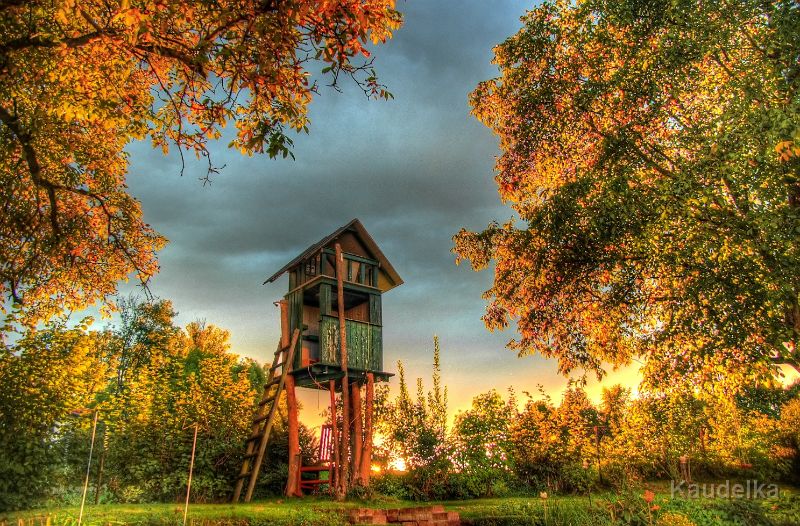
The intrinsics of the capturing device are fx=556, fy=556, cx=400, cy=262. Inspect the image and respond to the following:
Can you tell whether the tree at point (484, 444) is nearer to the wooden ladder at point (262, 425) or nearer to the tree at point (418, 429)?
the tree at point (418, 429)

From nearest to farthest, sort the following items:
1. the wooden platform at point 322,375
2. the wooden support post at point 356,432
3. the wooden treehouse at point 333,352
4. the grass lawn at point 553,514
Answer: the grass lawn at point 553,514 < the wooden support post at point 356,432 < the wooden treehouse at point 333,352 < the wooden platform at point 322,375

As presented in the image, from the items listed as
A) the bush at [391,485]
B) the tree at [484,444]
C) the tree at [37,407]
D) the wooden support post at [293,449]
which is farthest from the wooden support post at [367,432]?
the tree at [37,407]

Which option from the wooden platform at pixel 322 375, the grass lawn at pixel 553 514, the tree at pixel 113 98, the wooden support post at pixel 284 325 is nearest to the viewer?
the tree at pixel 113 98

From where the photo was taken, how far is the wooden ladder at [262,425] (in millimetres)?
14789

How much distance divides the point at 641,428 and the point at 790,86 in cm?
1261

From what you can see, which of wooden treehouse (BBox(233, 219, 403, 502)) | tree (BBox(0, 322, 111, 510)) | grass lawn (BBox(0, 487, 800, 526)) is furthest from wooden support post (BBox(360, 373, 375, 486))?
tree (BBox(0, 322, 111, 510))

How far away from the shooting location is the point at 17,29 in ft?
28.6

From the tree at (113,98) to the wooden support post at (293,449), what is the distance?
6.14 meters

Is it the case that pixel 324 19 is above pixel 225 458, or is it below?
above

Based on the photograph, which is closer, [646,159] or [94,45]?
[94,45]

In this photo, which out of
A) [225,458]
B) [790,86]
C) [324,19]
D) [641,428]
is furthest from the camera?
[641,428]

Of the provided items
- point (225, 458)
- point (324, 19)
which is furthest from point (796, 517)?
point (225, 458)

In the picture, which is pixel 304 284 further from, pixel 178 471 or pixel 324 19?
pixel 324 19

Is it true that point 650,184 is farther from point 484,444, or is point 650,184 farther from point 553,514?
point 484,444
